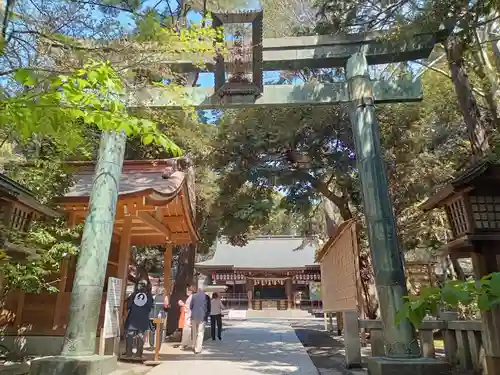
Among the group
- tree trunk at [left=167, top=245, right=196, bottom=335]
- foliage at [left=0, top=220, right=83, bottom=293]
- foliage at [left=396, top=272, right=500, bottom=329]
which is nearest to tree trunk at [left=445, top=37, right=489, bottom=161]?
foliage at [left=396, top=272, right=500, bottom=329]

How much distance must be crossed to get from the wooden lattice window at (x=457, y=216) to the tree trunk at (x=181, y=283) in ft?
30.3

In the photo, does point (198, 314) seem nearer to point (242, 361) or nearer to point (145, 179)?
point (242, 361)

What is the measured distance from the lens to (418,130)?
10.5 m

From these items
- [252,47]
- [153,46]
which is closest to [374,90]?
[252,47]

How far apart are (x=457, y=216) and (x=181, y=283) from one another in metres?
9.94

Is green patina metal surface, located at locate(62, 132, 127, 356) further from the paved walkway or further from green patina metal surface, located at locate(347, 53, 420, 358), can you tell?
green patina metal surface, located at locate(347, 53, 420, 358)

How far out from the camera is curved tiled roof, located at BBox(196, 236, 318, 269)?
30.6m

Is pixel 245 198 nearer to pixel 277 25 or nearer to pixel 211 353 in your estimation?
pixel 211 353

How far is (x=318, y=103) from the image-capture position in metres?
6.31

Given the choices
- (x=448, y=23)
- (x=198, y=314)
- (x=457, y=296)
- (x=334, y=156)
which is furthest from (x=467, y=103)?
(x=198, y=314)

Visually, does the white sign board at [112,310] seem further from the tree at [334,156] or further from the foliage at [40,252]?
the tree at [334,156]

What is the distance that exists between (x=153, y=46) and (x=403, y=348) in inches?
181

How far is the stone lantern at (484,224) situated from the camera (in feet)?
16.6

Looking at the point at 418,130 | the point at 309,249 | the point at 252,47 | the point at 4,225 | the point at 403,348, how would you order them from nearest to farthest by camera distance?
the point at 403,348
the point at 4,225
the point at 252,47
the point at 418,130
the point at 309,249
